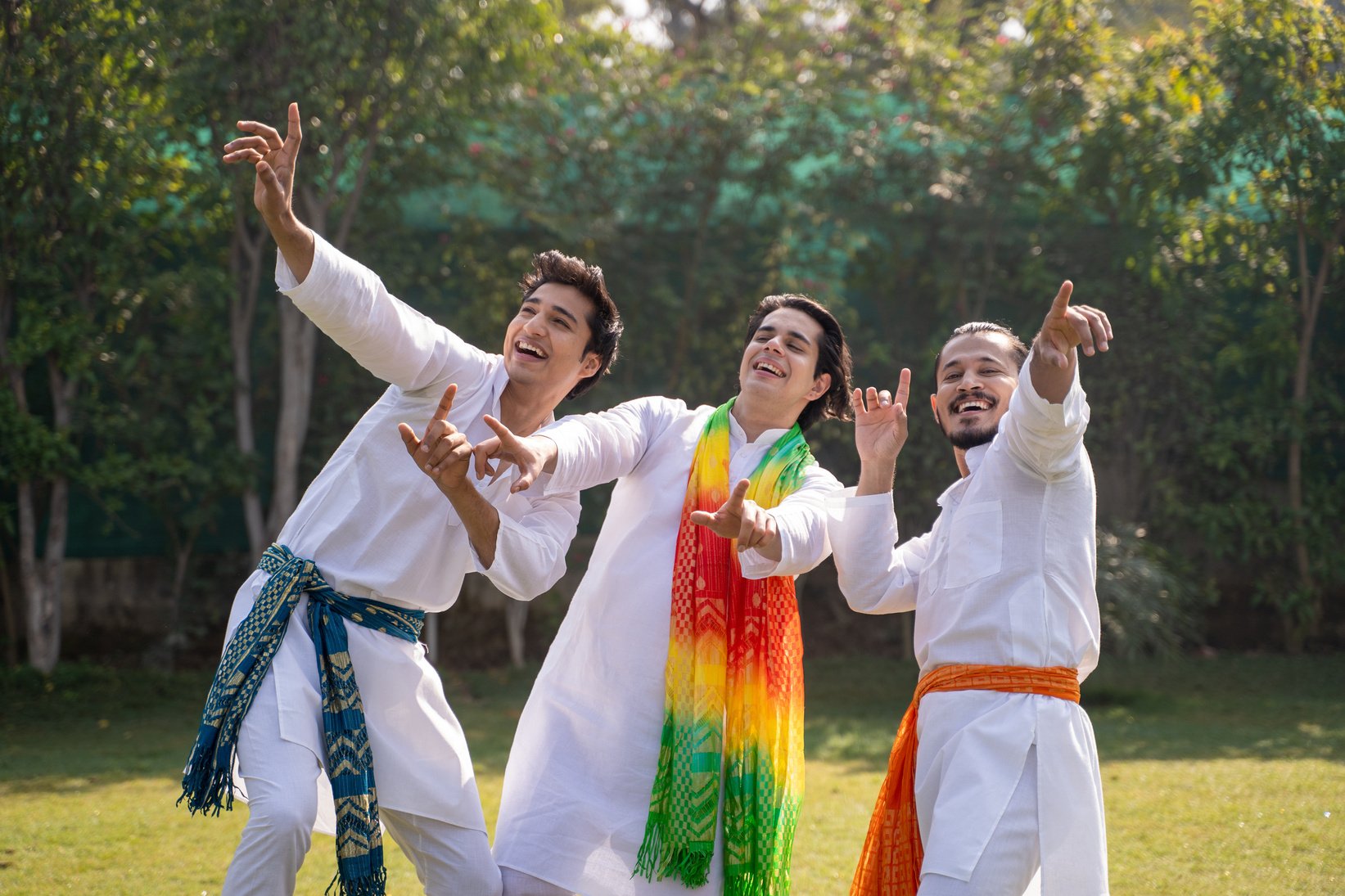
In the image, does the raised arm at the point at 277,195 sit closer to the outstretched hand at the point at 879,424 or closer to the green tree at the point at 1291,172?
the outstretched hand at the point at 879,424

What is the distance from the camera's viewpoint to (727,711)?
3.05 m

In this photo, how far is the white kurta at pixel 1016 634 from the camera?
2557 millimetres

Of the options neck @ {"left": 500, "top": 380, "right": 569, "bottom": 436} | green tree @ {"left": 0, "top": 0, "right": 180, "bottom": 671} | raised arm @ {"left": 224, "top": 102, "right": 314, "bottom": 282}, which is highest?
green tree @ {"left": 0, "top": 0, "right": 180, "bottom": 671}

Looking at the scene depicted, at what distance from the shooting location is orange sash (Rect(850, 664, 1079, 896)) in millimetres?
2693

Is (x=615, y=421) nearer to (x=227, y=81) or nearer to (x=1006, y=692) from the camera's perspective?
(x=1006, y=692)

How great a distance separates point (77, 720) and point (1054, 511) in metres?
6.09

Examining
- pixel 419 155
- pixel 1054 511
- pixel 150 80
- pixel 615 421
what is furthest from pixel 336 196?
pixel 1054 511

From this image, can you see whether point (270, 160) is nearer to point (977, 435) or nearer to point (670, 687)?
point (670, 687)

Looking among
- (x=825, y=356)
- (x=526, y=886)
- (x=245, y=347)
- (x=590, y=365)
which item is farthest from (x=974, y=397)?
(x=245, y=347)

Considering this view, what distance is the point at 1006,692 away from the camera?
8.80ft

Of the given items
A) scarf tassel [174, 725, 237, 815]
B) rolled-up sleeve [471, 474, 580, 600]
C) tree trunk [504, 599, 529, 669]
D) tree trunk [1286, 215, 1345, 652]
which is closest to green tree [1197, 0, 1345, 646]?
tree trunk [1286, 215, 1345, 652]

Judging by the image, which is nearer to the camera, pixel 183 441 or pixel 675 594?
pixel 675 594

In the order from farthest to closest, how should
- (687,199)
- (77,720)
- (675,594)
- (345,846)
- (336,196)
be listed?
(687,199) → (336,196) → (77,720) → (675,594) → (345,846)

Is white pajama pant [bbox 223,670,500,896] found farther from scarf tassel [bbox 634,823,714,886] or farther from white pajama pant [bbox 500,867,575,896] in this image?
scarf tassel [bbox 634,823,714,886]
